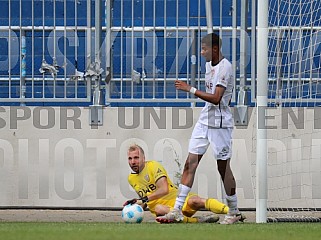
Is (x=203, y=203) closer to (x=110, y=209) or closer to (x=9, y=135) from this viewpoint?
(x=110, y=209)

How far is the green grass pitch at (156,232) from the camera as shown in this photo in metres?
7.71

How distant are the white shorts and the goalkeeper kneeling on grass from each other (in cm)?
59

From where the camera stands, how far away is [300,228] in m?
9.16

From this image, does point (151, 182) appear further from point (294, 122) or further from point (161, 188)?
point (294, 122)

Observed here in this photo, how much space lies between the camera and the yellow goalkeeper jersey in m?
10.8

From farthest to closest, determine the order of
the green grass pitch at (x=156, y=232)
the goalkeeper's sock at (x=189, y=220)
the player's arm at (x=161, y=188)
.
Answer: the player's arm at (x=161, y=188) < the goalkeeper's sock at (x=189, y=220) < the green grass pitch at (x=156, y=232)

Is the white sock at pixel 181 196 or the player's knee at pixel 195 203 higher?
the white sock at pixel 181 196

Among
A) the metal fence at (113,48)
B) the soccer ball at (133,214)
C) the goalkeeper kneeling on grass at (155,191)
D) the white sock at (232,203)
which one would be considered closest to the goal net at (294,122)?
the metal fence at (113,48)

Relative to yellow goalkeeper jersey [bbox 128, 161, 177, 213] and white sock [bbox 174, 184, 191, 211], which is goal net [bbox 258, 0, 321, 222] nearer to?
yellow goalkeeper jersey [bbox 128, 161, 177, 213]

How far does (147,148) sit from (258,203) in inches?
88.6

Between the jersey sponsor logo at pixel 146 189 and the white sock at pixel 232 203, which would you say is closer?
the white sock at pixel 232 203

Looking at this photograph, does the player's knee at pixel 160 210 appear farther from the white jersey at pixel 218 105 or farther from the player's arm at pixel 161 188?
the white jersey at pixel 218 105

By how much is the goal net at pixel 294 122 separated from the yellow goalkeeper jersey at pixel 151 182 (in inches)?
64.4

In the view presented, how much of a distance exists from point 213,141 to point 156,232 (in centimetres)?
225
